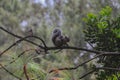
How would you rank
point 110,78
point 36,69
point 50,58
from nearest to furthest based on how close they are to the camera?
point 110,78
point 36,69
point 50,58

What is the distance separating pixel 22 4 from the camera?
8219mm

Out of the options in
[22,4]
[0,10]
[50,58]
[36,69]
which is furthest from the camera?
[22,4]

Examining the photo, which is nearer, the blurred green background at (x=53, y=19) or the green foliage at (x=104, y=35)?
the green foliage at (x=104, y=35)

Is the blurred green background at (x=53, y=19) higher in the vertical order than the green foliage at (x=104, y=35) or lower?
lower

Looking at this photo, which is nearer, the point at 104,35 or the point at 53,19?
the point at 104,35

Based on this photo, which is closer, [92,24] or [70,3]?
[92,24]

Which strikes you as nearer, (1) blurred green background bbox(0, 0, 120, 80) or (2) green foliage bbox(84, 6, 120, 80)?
(2) green foliage bbox(84, 6, 120, 80)

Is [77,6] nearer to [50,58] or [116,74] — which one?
[50,58]

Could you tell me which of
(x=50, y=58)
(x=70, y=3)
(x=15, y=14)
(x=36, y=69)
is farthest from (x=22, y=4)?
(x=36, y=69)

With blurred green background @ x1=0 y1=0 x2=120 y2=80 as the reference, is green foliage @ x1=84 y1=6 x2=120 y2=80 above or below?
above

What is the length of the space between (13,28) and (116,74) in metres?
7.22

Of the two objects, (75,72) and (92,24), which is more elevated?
(92,24)

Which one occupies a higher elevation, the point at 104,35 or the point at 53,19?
the point at 104,35

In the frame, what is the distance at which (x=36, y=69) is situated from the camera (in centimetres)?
103
